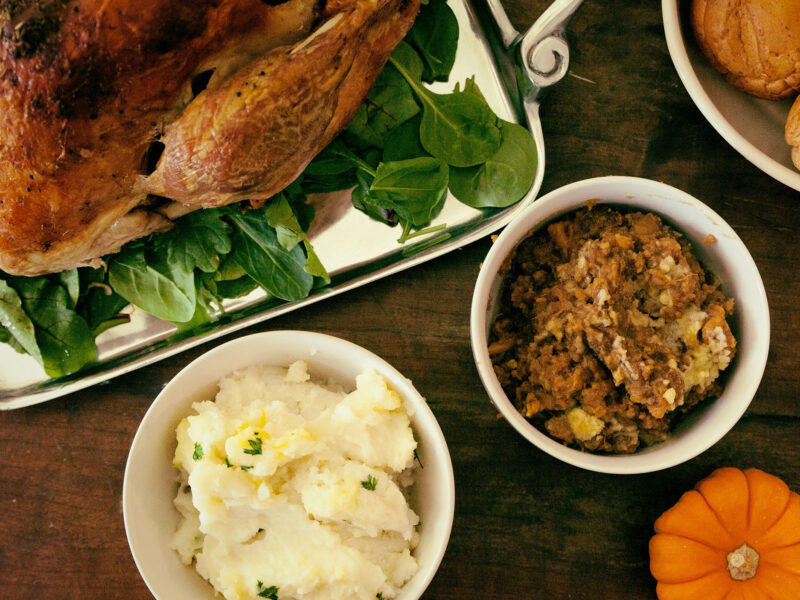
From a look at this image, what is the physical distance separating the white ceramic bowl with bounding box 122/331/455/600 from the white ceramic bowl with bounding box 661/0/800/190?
0.97 meters

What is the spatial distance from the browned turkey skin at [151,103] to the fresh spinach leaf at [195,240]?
253mm

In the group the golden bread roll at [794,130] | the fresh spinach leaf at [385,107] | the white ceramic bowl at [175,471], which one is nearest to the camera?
the white ceramic bowl at [175,471]

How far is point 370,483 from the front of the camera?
1.36 m

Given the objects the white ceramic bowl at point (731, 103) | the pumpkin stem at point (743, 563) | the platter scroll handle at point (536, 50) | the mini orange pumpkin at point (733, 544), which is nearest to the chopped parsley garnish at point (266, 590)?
the mini orange pumpkin at point (733, 544)

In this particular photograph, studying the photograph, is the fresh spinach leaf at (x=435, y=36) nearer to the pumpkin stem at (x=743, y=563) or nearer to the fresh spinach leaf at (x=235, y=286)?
the fresh spinach leaf at (x=235, y=286)

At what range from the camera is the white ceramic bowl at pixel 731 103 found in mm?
1561

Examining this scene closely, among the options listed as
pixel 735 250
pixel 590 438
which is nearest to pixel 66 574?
pixel 590 438

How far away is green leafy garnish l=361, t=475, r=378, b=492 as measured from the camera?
135 centimetres

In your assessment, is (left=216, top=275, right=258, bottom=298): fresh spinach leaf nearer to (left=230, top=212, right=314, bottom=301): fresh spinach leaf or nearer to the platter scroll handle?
(left=230, top=212, right=314, bottom=301): fresh spinach leaf

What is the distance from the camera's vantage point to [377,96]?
1645mm

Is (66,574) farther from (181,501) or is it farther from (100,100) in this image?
(100,100)

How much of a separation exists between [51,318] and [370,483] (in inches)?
36.3

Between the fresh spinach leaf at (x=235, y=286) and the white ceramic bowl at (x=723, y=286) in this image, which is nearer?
the white ceramic bowl at (x=723, y=286)

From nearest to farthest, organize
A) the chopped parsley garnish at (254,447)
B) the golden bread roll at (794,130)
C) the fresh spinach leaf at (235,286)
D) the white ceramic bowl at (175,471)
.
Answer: the chopped parsley garnish at (254,447) → the white ceramic bowl at (175,471) → the golden bread roll at (794,130) → the fresh spinach leaf at (235,286)
